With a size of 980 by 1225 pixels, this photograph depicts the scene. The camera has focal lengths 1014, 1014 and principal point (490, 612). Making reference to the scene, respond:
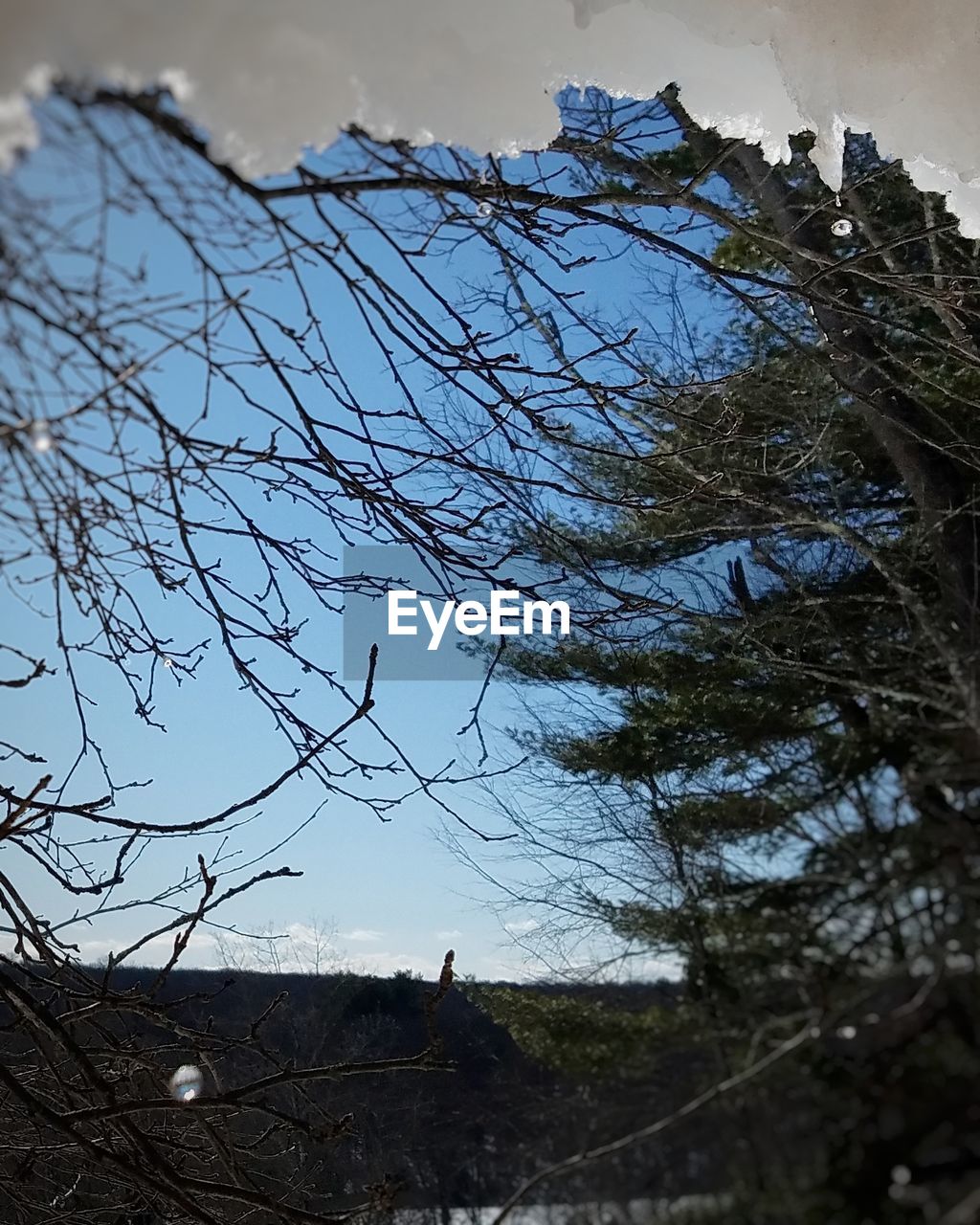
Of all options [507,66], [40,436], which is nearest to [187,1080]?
[40,436]

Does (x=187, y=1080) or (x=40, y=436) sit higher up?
(x=40, y=436)

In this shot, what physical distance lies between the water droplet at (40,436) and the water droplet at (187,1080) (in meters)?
0.96

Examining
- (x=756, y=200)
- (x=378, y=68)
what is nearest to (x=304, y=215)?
(x=378, y=68)

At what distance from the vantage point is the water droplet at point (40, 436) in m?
0.58

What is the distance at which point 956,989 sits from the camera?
420 mm

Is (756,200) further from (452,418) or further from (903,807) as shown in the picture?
(903,807)

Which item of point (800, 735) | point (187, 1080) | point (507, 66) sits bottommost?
point (187, 1080)

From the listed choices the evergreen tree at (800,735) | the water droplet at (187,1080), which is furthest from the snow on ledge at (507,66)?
the water droplet at (187,1080)

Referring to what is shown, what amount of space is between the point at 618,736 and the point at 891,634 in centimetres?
26

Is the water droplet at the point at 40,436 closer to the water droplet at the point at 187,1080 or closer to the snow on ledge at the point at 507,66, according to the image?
the snow on ledge at the point at 507,66

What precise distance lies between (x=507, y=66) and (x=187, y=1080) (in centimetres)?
121

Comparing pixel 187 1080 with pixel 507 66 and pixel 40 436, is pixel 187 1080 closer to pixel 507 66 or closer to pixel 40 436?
pixel 40 436

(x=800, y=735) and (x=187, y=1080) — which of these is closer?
(x=800, y=735)

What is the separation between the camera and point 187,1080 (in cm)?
129
